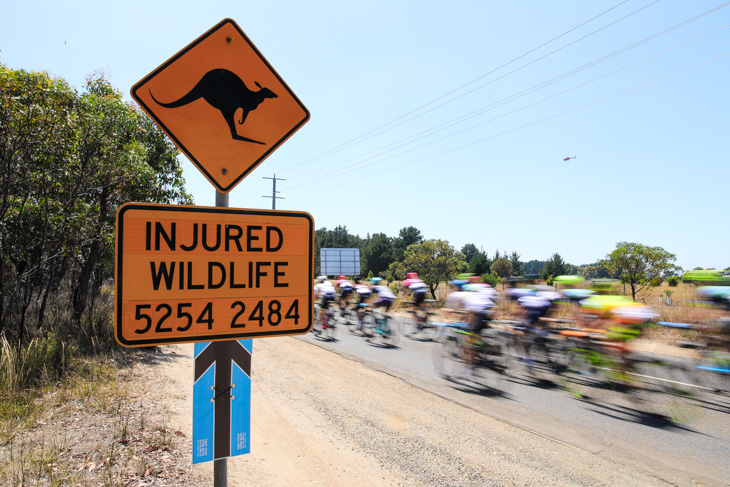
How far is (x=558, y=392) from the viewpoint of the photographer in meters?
6.93

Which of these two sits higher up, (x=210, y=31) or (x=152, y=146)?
(x=152, y=146)

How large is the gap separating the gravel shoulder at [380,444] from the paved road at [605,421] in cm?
33

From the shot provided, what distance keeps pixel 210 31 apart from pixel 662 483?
17.6ft

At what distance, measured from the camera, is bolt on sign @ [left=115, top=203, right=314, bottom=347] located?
1695mm

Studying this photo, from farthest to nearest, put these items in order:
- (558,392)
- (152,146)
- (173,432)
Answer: (152,146) → (558,392) → (173,432)

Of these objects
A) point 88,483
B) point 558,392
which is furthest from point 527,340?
point 88,483

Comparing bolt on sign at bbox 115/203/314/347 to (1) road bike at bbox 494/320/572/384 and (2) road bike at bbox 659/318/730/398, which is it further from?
(2) road bike at bbox 659/318/730/398

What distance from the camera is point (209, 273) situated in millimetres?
1814

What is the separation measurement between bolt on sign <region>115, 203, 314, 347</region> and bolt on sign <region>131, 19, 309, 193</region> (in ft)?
0.89

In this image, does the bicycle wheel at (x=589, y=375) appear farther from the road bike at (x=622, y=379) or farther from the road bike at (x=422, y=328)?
the road bike at (x=422, y=328)

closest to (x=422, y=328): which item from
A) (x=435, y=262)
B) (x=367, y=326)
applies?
(x=367, y=326)

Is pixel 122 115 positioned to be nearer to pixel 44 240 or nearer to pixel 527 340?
pixel 44 240

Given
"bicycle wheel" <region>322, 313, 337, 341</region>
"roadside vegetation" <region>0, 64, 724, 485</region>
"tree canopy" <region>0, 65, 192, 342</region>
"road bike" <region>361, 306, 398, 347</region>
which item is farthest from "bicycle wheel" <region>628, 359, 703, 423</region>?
"tree canopy" <region>0, 65, 192, 342</region>

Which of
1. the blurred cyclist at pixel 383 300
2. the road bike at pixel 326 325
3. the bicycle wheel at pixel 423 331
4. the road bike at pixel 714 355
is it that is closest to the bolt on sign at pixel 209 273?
the road bike at pixel 714 355
